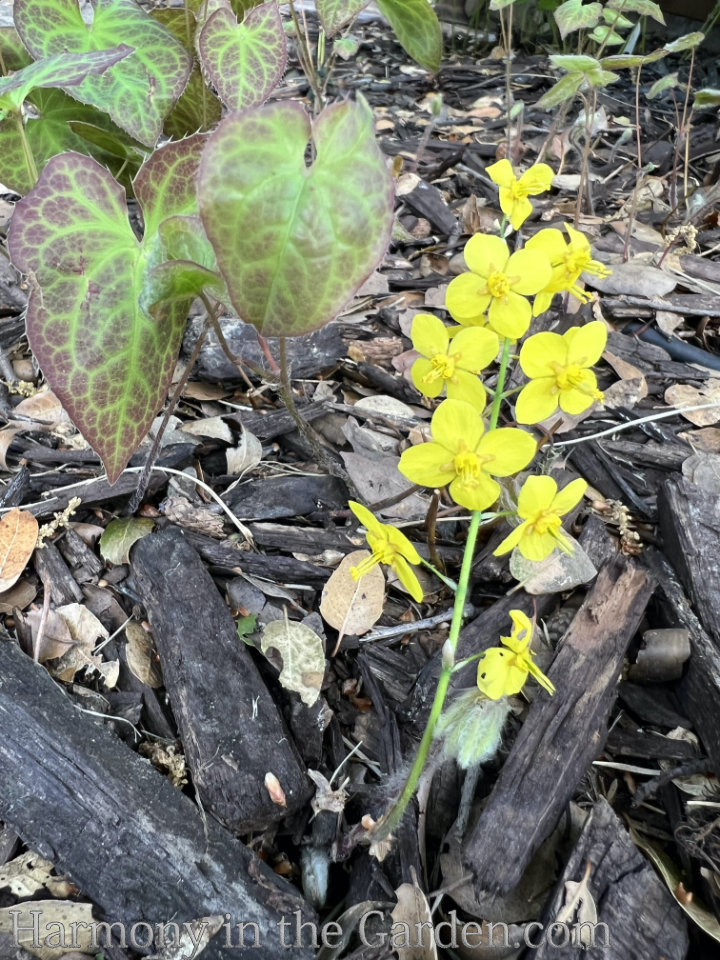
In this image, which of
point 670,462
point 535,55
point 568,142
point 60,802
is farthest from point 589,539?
point 535,55

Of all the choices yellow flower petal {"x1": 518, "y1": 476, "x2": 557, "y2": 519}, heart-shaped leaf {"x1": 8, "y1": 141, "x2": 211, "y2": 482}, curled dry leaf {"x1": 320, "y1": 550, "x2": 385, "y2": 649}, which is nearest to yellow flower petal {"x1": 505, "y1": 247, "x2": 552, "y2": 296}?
yellow flower petal {"x1": 518, "y1": 476, "x2": 557, "y2": 519}

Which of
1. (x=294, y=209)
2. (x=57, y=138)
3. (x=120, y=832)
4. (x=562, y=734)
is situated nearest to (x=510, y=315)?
(x=294, y=209)

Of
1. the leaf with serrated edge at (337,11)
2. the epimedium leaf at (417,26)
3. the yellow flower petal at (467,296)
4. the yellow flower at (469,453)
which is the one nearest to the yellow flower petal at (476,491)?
the yellow flower at (469,453)

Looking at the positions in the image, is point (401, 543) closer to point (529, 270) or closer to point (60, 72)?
point (529, 270)

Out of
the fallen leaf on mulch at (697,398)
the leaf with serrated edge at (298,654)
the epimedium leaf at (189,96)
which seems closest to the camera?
the leaf with serrated edge at (298,654)

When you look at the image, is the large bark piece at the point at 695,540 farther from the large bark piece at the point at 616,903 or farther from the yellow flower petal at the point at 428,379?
the yellow flower petal at the point at 428,379

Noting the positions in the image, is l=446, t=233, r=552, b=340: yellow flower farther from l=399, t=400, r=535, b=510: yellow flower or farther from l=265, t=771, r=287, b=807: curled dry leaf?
l=265, t=771, r=287, b=807: curled dry leaf
